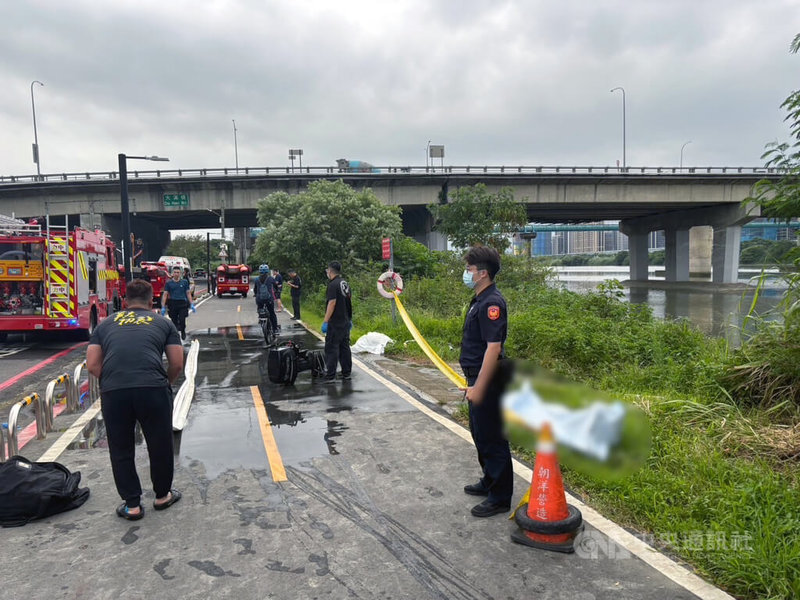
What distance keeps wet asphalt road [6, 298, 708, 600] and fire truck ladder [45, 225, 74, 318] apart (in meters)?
8.29

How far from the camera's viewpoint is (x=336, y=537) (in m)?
3.83

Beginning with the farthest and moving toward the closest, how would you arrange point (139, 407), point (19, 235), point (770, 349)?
point (19, 235) < point (770, 349) < point (139, 407)

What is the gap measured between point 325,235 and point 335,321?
1595 centimetres

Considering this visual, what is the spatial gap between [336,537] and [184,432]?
3.17m

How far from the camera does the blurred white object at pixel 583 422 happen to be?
8.38 feet

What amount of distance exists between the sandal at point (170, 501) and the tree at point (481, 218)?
78.0 ft

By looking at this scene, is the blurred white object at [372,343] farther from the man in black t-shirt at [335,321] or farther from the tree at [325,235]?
the tree at [325,235]

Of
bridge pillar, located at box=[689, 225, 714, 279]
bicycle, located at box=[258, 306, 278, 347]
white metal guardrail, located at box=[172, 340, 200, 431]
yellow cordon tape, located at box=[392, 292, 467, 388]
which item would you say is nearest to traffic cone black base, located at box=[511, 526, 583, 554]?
yellow cordon tape, located at box=[392, 292, 467, 388]

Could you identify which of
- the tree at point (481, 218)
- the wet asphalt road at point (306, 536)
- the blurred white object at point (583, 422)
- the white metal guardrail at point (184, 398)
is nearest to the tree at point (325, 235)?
the tree at point (481, 218)

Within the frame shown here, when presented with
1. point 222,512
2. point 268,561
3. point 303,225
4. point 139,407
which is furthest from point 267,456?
point 303,225

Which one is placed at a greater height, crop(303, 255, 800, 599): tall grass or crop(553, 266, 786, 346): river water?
crop(303, 255, 800, 599): tall grass

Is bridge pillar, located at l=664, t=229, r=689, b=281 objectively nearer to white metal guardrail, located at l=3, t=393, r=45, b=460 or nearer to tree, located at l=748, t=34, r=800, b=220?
tree, located at l=748, t=34, r=800, b=220

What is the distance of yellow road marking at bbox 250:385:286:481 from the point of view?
5012mm

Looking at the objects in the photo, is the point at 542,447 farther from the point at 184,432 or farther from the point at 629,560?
the point at 184,432
